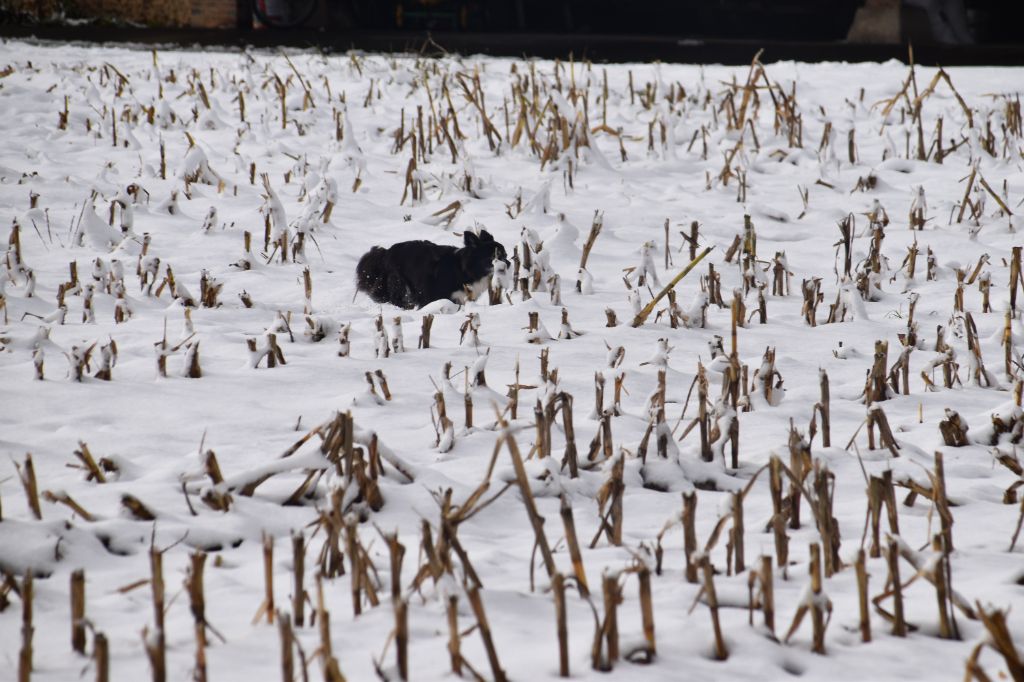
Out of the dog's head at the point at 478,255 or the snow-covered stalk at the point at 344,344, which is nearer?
the snow-covered stalk at the point at 344,344

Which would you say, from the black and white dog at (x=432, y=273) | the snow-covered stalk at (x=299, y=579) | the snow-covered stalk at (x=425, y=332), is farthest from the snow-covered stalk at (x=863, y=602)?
the black and white dog at (x=432, y=273)

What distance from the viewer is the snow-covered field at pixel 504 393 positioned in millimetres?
1536

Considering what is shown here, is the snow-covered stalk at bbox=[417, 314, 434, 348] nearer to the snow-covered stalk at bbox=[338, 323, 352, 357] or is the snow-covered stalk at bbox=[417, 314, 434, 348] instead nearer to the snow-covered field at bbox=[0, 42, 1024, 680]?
the snow-covered field at bbox=[0, 42, 1024, 680]

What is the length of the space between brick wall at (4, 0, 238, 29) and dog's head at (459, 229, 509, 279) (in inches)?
562

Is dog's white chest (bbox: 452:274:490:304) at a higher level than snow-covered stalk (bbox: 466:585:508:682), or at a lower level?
higher

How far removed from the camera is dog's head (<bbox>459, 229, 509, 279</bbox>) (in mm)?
3930

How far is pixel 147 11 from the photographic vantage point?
1753 cm

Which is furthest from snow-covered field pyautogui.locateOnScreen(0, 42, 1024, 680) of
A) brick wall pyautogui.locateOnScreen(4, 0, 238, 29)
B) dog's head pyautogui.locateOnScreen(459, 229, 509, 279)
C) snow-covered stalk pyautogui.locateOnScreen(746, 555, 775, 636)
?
brick wall pyautogui.locateOnScreen(4, 0, 238, 29)

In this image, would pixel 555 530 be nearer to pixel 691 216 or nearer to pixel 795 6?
pixel 691 216

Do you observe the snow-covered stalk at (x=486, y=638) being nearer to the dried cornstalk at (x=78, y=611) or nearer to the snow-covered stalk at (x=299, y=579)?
the snow-covered stalk at (x=299, y=579)

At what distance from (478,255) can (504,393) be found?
129 centimetres

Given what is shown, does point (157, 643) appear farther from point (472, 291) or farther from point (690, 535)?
point (472, 291)

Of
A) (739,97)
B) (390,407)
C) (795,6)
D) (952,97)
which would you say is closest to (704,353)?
(390,407)

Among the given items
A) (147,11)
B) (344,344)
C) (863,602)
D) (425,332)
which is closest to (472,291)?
(425,332)
